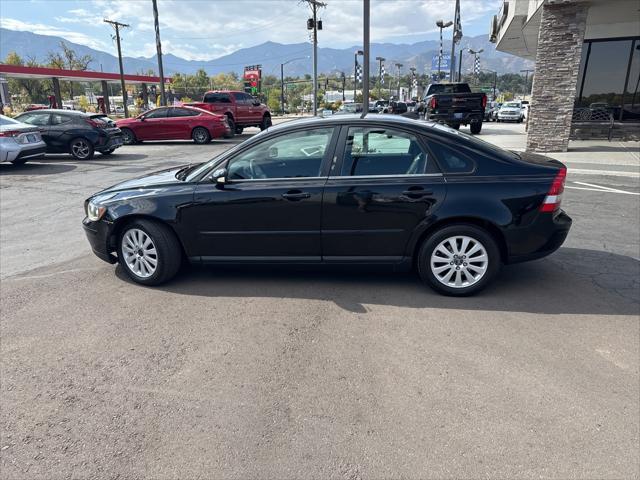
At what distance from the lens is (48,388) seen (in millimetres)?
3199

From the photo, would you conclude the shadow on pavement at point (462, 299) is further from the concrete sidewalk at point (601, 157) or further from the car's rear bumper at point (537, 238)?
the concrete sidewalk at point (601, 157)

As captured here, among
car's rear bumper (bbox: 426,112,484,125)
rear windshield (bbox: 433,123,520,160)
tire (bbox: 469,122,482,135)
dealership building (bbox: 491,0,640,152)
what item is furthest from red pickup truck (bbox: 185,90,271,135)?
rear windshield (bbox: 433,123,520,160)

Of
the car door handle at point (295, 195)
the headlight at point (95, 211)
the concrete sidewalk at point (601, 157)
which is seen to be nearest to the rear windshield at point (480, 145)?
the car door handle at point (295, 195)

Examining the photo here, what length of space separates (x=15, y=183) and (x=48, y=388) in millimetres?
9776

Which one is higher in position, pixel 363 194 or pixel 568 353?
pixel 363 194

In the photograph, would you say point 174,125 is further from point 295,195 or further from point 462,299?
point 462,299

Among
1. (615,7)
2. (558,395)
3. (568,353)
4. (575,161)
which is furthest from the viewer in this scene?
(615,7)

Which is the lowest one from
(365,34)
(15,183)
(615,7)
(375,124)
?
(15,183)

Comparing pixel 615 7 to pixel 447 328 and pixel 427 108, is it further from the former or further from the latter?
pixel 447 328

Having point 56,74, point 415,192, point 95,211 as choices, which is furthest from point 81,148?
point 56,74

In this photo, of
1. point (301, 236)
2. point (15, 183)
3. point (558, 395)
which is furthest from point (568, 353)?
point (15, 183)

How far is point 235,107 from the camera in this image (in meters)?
23.2

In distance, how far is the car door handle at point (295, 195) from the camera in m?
4.42

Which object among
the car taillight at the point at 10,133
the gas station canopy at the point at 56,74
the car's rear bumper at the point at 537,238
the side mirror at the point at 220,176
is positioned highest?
the gas station canopy at the point at 56,74
